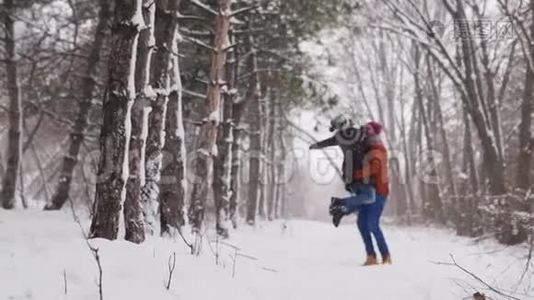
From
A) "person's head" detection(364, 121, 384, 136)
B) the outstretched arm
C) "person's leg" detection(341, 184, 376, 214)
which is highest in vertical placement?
"person's head" detection(364, 121, 384, 136)

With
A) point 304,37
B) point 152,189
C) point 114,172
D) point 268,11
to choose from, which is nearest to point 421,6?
point 304,37

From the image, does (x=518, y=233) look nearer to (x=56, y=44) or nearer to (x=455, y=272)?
(x=455, y=272)

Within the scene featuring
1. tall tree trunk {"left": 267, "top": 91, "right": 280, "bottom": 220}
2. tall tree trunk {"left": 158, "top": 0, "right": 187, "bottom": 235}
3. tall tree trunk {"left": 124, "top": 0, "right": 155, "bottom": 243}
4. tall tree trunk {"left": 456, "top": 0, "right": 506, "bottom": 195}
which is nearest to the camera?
tall tree trunk {"left": 124, "top": 0, "right": 155, "bottom": 243}

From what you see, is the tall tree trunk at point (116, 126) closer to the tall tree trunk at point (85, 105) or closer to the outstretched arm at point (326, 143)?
the outstretched arm at point (326, 143)

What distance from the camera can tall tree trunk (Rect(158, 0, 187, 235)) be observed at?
796 centimetres

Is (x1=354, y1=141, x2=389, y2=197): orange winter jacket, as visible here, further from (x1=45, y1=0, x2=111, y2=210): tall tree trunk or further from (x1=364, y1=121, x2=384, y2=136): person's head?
(x1=45, y1=0, x2=111, y2=210): tall tree trunk

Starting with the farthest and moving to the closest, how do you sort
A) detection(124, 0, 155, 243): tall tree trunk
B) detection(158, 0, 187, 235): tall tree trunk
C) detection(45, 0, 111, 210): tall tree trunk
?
detection(45, 0, 111, 210): tall tree trunk, detection(158, 0, 187, 235): tall tree trunk, detection(124, 0, 155, 243): tall tree trunk

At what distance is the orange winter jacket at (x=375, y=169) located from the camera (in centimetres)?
671

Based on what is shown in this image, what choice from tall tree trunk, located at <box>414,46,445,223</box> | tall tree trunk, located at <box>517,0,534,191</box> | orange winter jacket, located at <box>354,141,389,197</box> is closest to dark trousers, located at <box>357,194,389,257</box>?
orange winter jacket, located at <box>354,141,389,197</box>

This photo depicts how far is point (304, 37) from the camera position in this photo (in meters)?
14.4

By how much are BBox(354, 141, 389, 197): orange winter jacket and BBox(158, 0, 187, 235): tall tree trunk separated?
263 centimetres

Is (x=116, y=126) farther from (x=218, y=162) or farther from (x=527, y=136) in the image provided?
(x=527, y=136)

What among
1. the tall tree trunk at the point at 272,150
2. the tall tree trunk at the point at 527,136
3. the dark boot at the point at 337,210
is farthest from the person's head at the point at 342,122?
the tall tree trunk at the point at 272,150

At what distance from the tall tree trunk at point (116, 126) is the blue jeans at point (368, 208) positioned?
272 centimetres
